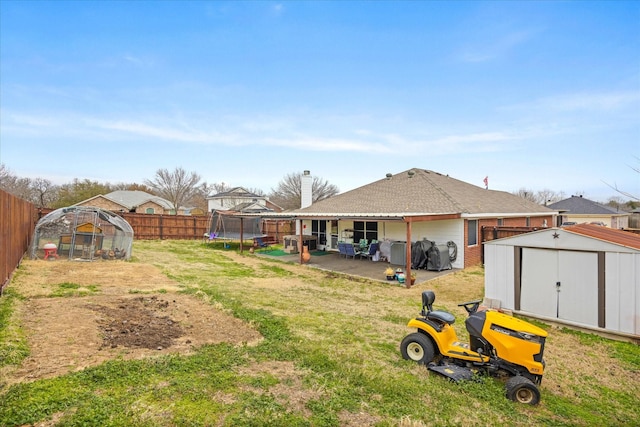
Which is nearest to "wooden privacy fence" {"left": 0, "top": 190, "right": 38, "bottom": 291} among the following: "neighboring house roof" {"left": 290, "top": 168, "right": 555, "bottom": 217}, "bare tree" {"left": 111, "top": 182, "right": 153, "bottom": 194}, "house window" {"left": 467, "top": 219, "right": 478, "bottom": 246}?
"neighboring house roof" {"left": 290, "top": 168, "right": 555, "bottom": 217}

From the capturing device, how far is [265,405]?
313cm

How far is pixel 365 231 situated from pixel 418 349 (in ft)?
35.6

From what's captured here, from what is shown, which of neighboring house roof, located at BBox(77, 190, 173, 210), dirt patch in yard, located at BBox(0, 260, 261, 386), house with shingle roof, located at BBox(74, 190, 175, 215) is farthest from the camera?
neighboring house roof, located at BBox(77, 190, 173, 210)

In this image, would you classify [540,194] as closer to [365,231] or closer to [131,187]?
[365,231]

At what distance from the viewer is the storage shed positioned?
5688 mm

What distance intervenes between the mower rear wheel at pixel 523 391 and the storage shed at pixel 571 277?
12.1ft

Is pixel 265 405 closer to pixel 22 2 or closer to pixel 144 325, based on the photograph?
pixel 144 325

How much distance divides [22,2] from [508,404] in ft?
47.0

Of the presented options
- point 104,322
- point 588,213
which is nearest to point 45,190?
point 104,322

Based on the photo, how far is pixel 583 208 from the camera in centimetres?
3219

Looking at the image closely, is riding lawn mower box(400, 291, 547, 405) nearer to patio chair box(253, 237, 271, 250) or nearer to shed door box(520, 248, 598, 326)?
shed door box(520, 248, 598, 326)

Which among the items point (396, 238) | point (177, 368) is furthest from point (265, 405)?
point (396, 238)

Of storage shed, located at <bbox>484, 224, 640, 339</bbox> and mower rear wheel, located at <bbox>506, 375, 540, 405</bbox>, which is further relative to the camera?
storage shed, located at <bbox>484, 224, 640, 339</bbox>

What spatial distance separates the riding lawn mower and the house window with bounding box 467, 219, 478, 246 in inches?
390
